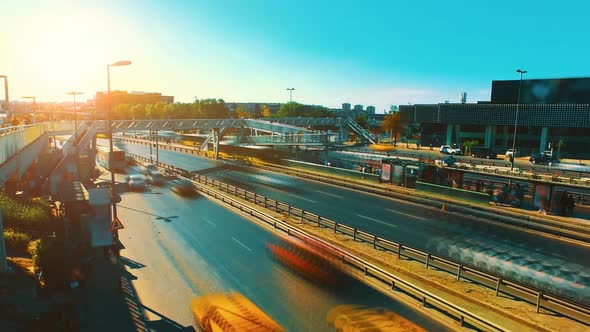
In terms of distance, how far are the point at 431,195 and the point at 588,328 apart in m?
23.4

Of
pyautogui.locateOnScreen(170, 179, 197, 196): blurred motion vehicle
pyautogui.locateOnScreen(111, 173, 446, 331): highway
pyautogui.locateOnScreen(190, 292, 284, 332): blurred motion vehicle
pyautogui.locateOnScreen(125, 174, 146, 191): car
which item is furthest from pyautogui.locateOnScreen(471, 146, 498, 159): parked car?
pyautogui.locateOnScreen(190, 292, 284, 332): blurred motion vehicle

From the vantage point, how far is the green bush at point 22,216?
2223cm

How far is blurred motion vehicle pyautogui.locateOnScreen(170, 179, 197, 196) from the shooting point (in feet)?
134

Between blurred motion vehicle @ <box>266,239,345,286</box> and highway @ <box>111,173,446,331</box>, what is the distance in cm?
58

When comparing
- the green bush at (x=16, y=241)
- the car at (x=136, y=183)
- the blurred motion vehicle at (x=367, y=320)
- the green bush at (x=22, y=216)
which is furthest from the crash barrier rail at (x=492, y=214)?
the green bush at (x=16, y=241)

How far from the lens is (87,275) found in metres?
17.4

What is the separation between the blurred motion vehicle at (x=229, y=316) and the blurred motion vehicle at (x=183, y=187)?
2791 cm

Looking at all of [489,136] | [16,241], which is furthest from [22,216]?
[489,136]

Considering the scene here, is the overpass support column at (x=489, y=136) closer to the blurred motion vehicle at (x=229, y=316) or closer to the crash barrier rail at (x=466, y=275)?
the crash barrier rail at (x=466, y=275)

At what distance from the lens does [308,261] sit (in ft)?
65.7

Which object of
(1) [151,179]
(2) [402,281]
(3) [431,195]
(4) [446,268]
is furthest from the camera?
(1) [151,179]

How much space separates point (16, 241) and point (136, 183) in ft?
74.9

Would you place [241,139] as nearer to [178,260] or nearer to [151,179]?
[151,179]

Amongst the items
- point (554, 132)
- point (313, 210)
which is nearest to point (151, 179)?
point (313, 210)
